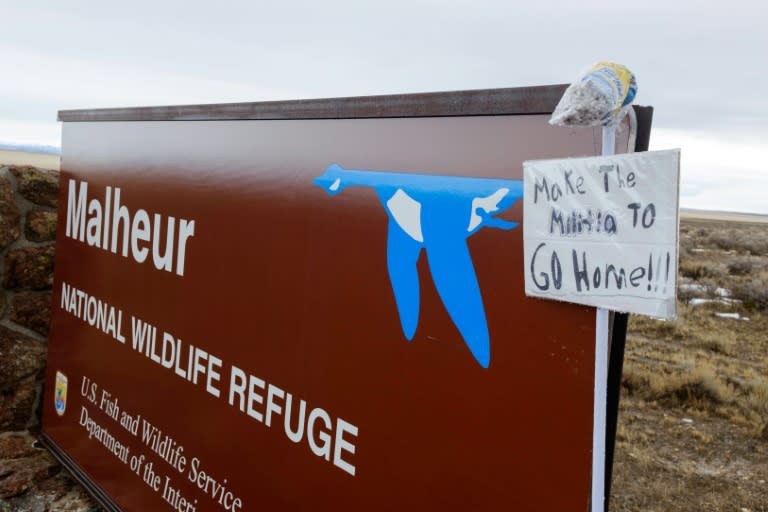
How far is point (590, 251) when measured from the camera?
1402 millimetres

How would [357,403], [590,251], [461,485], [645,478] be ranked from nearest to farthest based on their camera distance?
[590,251] → [461,485] → [357,403] → [645,478]

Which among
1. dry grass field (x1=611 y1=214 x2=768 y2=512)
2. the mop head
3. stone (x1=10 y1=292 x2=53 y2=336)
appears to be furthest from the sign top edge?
dry grass field (x1=611 y1=214 x2=768 y2=512)

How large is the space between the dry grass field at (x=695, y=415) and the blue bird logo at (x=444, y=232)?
3.24 metres

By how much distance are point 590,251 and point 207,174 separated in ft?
6.04

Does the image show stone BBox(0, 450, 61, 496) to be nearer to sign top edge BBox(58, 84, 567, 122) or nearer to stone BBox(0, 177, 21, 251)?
stone BBox(0, 177, 21, 251)

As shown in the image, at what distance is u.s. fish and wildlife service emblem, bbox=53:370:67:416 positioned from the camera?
386 centimetres

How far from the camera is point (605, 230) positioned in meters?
1.37

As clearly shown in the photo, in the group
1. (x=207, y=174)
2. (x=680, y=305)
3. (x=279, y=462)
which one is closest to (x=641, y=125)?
(x=279, y=462)

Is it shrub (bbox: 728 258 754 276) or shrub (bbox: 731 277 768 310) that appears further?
shrub (bbox: 728 258 754 276)

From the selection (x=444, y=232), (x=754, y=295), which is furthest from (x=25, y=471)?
(x=754, y=295)

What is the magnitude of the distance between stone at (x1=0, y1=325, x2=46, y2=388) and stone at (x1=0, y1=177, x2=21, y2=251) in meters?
0.57

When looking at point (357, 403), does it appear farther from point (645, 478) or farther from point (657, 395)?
point (657, 395)

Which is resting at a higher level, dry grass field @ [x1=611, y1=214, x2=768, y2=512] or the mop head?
the mop head

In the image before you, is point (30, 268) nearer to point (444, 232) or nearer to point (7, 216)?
point (7, 216)
